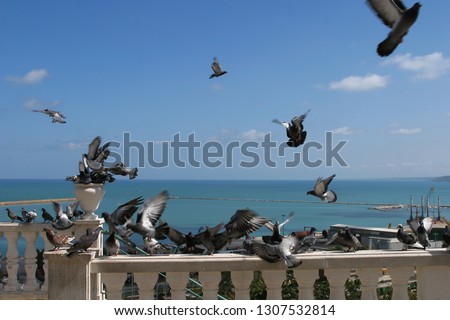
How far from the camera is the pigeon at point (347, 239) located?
5.29 meters

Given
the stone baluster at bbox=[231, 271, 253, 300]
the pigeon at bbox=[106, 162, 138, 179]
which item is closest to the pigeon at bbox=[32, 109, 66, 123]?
the pigeon at bbox=[106, 162, 138, 179]

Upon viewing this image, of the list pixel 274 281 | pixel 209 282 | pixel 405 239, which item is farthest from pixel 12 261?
pixel 405 239

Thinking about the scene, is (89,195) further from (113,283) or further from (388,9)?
A: (388,9)

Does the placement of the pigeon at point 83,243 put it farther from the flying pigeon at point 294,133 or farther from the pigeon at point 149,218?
the flying pigeon at point 294,133

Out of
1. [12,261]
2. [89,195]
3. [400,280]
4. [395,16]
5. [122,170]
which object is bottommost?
[12,261]

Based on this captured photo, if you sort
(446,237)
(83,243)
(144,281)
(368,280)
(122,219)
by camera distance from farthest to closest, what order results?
(122,219)
(446,237)
(368,280)
(144,281)
(83,243)

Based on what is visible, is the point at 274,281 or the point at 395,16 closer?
the point at 274,281

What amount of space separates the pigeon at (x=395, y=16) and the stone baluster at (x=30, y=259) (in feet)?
20.0

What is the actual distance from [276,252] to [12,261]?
537 centimetres

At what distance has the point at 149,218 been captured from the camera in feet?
19.9

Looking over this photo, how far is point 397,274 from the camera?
4984mm

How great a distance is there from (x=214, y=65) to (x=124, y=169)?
428 cm

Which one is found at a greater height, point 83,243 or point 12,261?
point 83,243
